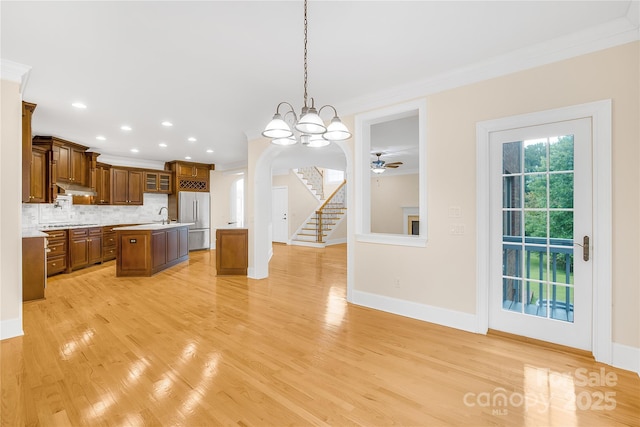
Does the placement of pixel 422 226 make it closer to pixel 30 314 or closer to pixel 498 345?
pixel 498 345

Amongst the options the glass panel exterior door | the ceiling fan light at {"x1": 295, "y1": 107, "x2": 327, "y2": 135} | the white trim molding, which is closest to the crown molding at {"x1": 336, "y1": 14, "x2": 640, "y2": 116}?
the white trim molding

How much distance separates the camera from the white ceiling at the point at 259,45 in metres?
2.14

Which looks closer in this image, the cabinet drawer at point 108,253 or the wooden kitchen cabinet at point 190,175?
the cabinet drawer at point 108,253

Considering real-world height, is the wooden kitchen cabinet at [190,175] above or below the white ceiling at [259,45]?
below

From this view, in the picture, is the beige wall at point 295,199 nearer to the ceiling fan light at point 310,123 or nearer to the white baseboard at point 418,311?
the white baseboard at point 418,311

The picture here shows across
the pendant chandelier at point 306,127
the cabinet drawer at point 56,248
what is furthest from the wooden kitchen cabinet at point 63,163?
the pendant chandelier at point 306,127

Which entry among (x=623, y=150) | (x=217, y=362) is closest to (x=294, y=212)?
(x=217, y=362)

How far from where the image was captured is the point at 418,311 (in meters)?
3.40

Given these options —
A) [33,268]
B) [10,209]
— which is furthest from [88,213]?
[10,209]

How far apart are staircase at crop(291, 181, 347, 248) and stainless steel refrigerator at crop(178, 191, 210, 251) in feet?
10.0

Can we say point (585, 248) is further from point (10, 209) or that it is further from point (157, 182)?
point (157, 182)

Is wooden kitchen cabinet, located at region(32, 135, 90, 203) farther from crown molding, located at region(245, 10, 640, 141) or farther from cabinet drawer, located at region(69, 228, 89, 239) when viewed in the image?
crown molding, located at region(245, 10, 640, 141)

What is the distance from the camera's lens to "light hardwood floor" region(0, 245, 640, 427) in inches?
71.4

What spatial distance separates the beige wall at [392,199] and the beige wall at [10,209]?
328 inches
